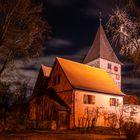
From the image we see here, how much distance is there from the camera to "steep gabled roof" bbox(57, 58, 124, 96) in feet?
143

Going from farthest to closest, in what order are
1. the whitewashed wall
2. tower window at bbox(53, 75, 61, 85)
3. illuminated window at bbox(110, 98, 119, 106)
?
illuminated window at bbox(110, 98, 119, 106)
tower window at bbox(53, 75, 61, 85)
the whitewashed wall

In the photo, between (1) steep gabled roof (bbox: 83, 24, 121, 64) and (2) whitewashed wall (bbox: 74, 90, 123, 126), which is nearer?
(2) whitewashed wall (bbox: 74, 90, 123, 126)

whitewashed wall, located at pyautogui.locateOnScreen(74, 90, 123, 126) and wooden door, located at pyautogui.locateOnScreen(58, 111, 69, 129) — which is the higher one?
whitewashed wall, located at pyautogui.locateOnScreen(74, 90, 123, 126)

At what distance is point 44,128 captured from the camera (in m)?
37.1

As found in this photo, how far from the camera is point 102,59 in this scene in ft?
231

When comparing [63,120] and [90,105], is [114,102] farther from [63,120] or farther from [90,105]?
[63,120]

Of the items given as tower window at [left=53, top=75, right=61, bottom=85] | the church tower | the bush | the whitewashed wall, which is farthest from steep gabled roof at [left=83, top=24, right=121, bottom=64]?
the bush

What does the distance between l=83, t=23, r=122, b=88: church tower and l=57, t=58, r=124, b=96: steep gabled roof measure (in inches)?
726

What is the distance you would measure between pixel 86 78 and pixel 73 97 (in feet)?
18.7

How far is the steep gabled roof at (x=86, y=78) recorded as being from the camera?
43.4 meters

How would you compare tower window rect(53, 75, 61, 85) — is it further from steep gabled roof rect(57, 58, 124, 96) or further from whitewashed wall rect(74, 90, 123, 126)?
whitewashed wall rect(74, 90, 123, 126)

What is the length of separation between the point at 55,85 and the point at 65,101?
3.99m

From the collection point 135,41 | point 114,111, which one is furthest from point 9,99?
point 135,41

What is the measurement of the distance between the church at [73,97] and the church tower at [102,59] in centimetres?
1845
